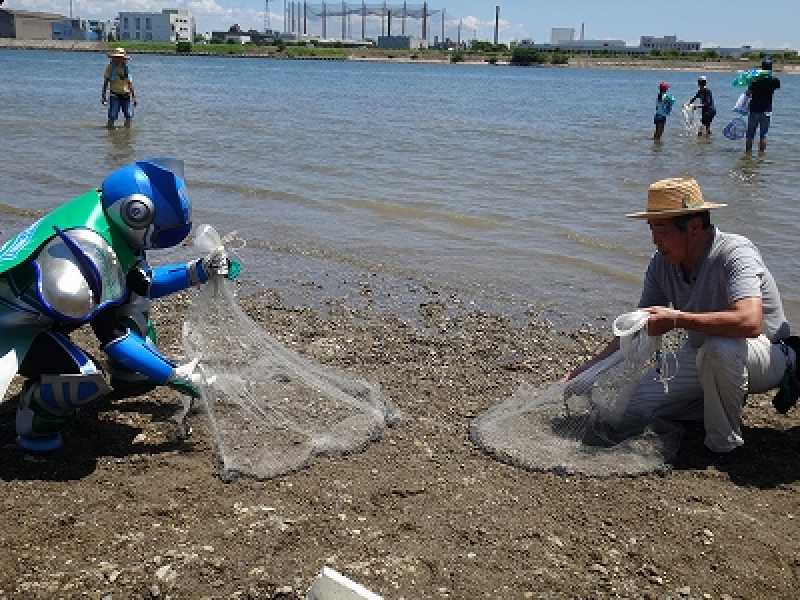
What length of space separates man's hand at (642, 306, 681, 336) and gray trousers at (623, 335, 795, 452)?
251 millimetres

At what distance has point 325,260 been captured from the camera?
805 centimetres

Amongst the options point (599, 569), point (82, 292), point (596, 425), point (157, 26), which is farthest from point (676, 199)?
point (157, 26)

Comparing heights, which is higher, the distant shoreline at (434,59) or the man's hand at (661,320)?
the distant shoreline at (434,59)

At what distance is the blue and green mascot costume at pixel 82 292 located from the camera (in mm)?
3645

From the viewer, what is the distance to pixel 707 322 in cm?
377

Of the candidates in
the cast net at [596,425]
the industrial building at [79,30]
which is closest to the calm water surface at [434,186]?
the cast net at [596,425]

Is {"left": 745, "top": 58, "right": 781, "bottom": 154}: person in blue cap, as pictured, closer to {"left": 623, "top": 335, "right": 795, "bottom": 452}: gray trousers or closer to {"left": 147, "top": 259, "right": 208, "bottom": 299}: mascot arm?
{"left": 623, "top": 335, "right": 795, "bottom": 452}: gray trousers

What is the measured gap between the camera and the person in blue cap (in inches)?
665

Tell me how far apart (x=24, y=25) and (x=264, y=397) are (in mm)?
143946

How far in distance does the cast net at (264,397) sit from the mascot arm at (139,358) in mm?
188

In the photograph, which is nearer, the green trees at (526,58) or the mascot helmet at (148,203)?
the mascot helmet at (148,203)

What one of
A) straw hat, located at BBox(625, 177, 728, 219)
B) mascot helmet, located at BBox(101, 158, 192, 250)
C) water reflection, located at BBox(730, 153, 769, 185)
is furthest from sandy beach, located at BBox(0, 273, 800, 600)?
water reflection, located at BBox(730, 153, 769, 185)

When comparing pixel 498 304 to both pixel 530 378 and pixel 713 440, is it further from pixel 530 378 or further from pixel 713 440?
pixel 713 440

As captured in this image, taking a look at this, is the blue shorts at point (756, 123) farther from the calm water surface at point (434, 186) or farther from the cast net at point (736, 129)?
the calm water surface at point (434, 186)
